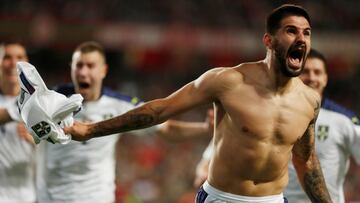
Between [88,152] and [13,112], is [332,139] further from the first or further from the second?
[13,112]

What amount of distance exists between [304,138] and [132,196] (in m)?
8.98

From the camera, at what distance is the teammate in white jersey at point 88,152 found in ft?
20.6

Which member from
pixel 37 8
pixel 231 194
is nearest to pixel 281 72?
pixel 231 194

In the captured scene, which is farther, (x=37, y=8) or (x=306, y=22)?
(x=37, y=8)

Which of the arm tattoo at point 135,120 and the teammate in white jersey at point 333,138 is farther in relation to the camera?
the teammate in white jersey at point 333,138

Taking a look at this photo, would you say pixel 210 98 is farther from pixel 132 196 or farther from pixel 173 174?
pixel 173 174

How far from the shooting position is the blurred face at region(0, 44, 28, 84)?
694 centimetres

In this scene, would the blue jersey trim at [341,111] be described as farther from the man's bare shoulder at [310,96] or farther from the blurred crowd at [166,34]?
the blurred crowd at [166,34]

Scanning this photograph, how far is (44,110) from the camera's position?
4230 mm

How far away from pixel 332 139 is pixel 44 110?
2712 millimetres

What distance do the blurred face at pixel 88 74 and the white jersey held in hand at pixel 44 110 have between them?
6.55 ft

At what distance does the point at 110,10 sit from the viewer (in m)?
21.7

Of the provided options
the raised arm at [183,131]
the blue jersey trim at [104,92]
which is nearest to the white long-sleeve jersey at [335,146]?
the raised arm at [183,131]

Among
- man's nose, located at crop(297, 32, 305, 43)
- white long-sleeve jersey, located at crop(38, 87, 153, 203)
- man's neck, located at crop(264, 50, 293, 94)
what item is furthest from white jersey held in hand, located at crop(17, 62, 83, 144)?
white long-sleeve jersey, located at crop(38, 87, 153, 203)
